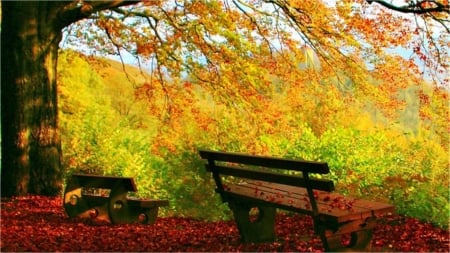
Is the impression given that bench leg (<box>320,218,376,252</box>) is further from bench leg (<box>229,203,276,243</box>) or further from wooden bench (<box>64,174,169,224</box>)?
wooden bench (<box>64,174,169,224</box>)

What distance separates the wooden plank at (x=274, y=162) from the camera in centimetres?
484

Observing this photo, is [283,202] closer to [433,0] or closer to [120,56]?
[433,0]

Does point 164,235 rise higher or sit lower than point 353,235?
lower

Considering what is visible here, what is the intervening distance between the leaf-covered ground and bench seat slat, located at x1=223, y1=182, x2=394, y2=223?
60cm

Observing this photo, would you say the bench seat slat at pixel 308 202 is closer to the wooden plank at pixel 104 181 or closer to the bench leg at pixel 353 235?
the bench leg at pixel 353 235

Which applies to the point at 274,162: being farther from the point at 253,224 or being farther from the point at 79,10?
the point at 79,10

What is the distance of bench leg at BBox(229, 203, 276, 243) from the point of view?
6.33 metres

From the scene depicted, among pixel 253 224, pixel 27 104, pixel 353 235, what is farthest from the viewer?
pixel 27 104

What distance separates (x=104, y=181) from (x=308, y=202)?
10.8ft

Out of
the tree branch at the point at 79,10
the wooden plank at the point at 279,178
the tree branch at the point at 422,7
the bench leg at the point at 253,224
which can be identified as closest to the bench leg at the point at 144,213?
the wooden plank at the point at 279,178

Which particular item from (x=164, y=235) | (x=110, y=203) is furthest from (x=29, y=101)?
(x=164, y=235)

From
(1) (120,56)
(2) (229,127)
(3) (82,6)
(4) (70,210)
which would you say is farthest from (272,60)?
(4) (70,210)

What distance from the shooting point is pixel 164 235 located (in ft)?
23.1

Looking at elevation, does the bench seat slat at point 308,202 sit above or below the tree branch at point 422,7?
below
